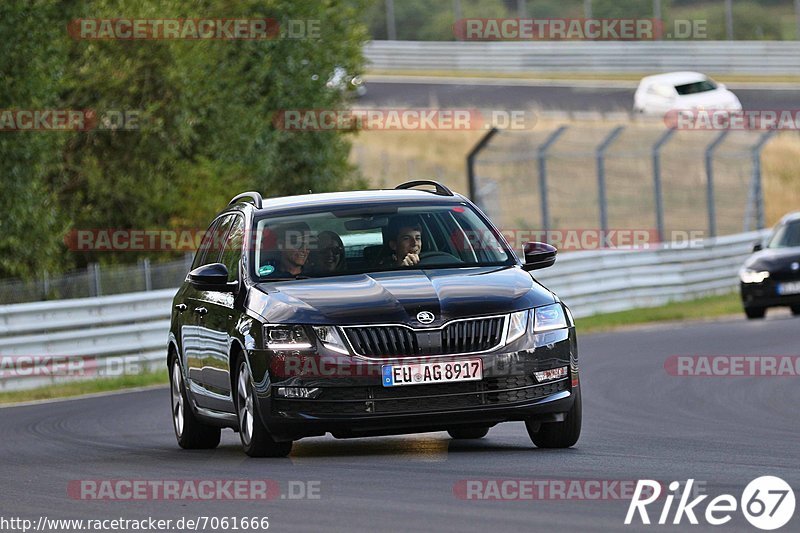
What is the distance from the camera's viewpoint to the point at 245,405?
1029cm

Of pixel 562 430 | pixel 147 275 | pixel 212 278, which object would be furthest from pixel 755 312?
pixel 212 278

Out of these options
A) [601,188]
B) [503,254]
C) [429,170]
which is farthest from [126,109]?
[429,170]

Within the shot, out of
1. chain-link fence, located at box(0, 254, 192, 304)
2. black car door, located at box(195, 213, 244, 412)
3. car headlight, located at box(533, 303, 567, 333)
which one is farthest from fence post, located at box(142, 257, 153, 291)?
car headlight, located at box(533, 303, 567, 333)

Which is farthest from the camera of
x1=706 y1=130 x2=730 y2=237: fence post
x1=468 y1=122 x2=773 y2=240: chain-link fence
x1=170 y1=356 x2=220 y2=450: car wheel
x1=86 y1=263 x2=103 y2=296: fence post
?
x1=468 y1=122 x2=773 y2=240: chain-link fence

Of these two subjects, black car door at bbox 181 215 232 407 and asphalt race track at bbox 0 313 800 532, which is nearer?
asphalt race track at bbox 0 313 800 532

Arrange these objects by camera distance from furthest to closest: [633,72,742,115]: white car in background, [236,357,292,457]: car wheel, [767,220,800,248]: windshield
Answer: [633,72,742,115]: white car in background
[767,220,800,248]: windshield
[236,357,292,457]: car wheel

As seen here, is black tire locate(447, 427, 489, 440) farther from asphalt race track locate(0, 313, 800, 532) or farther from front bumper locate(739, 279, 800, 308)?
front bumper locate(739, 279, 800, 308)

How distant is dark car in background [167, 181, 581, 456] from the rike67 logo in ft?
5.43

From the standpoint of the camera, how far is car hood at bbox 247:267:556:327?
966 cm

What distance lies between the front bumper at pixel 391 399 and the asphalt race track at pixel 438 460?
22cm

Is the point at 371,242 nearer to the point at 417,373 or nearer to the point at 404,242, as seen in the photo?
the point at 404,242

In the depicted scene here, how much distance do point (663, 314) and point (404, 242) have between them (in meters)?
17.3

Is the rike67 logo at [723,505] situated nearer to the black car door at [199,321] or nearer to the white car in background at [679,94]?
the black car door at [199,321]

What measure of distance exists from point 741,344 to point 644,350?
1103 mm
